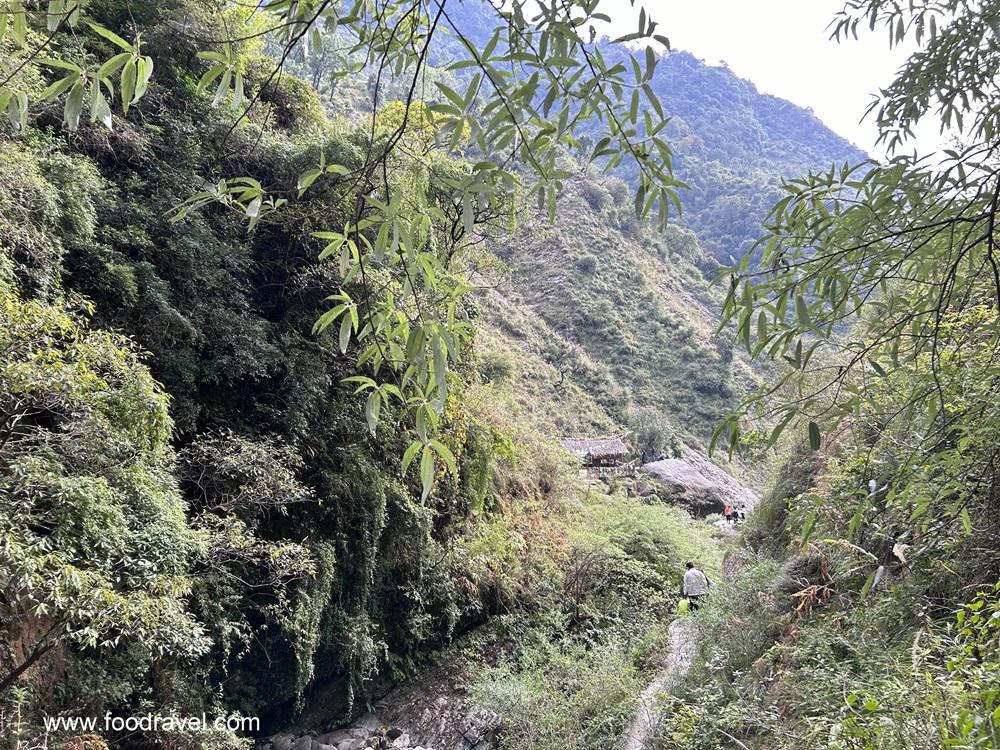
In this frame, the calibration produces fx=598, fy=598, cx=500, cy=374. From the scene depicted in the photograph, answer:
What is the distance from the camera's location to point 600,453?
49.8 feet

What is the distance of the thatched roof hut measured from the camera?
14927mm

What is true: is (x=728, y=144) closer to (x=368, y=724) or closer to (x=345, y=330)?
(x=368, y=724)

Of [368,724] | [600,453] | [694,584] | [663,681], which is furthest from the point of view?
[600,453]

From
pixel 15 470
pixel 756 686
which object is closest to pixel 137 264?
pixel 15 470

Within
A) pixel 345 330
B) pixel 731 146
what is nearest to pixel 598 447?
pixel 345 330

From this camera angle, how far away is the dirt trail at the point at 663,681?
4.92 metres

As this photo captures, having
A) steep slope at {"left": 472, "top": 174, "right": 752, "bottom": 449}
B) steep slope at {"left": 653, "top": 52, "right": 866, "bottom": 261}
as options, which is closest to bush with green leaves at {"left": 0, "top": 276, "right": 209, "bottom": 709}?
steep slope at {"left": 472, "top": 174, "right": 752, "bottom": 449}

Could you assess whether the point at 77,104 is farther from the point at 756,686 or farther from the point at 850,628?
the point at 756,686

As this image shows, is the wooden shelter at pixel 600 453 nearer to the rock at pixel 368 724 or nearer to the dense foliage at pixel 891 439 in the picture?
the rock at pixel 368 724

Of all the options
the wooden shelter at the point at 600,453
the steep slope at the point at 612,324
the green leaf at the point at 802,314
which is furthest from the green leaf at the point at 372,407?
the steep slope at the point at 612,324

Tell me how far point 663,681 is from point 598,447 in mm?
9939

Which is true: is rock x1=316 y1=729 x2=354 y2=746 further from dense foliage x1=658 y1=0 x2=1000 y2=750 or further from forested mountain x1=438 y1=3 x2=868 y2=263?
forested mountain x1=438 y1=3 x2=868 y2=263

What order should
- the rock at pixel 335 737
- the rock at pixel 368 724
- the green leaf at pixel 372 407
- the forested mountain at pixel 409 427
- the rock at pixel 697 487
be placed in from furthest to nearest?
the rock at pixel 697 487, the rock at pixel 368 724, the rock at pixel 335 737, the forested mountain at pixel 409 427, the green leaf at pixel 372 407

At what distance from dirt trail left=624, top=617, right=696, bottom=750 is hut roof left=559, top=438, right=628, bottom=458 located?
27.6ft
